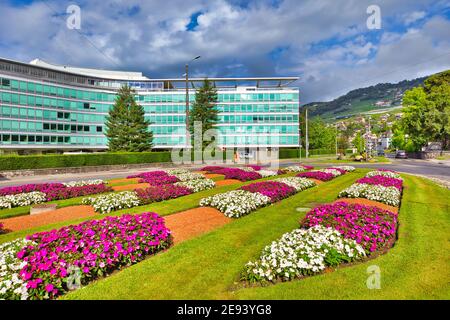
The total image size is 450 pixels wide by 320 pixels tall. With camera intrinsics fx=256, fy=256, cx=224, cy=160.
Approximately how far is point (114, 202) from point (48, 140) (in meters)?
67.6

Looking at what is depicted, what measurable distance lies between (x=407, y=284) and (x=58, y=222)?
423 inches

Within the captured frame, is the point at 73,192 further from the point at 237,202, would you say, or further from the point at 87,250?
the point at 87,250

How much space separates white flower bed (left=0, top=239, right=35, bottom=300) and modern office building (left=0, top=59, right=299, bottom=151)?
6875 centimetres

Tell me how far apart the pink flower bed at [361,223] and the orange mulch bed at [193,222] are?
10.2ft

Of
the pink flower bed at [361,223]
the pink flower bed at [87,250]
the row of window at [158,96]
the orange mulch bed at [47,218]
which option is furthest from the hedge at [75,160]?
the row of window at [158,96]

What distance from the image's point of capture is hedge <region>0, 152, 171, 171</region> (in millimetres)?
27188

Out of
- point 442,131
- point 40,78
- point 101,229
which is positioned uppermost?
point 40,78

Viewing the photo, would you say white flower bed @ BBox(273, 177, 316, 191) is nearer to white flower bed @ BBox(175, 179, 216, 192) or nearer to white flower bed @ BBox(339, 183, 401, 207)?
white flower bed @ BBox(339, 183, 401, 207)

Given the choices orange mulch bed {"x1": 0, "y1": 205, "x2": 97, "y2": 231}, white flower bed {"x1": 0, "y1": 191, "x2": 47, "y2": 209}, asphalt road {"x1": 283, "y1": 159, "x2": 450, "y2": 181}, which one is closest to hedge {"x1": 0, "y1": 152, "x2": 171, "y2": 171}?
white flower bed {"x1": 0, "y1": 191, "x2": 47, "y2": 209}

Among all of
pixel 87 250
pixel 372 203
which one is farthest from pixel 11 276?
pixel 372 203

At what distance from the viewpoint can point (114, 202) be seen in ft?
38.1

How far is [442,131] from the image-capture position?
53.5m
